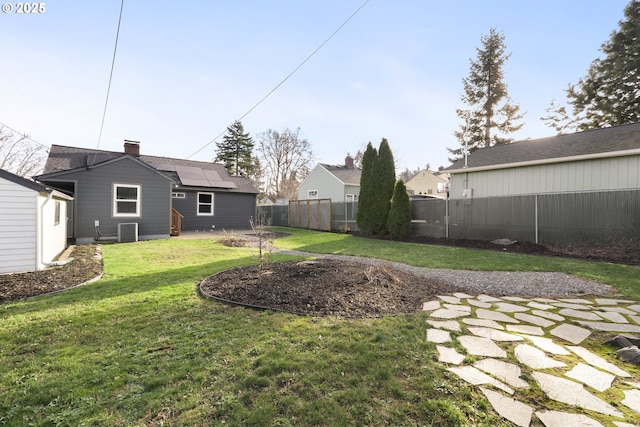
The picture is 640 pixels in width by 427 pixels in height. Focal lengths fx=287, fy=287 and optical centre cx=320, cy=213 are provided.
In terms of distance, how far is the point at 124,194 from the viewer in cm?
1148

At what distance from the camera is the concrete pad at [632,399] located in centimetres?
181

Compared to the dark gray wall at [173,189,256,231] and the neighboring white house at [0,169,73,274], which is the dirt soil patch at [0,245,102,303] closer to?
the neighboring white house at [0,169,73,274]

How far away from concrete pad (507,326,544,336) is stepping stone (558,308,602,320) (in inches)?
32.1

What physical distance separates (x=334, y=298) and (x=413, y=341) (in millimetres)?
1318

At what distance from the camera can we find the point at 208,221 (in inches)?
617

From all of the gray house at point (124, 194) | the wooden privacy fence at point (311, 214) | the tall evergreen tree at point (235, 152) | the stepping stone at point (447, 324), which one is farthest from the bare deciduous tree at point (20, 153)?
the stepping stone at point (447, 324)

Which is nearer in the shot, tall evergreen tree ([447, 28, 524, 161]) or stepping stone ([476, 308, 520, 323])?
stepping stone ([476, 308, 520, 323])

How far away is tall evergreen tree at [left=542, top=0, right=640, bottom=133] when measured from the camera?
15492 mm

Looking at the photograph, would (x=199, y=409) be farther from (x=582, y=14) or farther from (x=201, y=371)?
(x=582, y=14)

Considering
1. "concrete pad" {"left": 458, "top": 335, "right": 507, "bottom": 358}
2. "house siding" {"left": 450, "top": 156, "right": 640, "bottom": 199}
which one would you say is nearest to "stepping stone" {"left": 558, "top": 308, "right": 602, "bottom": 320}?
"concrete pad" {"left": 458, "top": 335, "right": 507, "bottom": 358}

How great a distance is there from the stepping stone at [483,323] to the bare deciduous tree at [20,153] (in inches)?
1094

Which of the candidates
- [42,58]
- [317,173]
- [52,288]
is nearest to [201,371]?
[52,288]

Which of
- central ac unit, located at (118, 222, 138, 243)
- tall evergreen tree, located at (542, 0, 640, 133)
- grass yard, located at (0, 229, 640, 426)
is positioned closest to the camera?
grass yard, located at (0, 229, 640, 426)

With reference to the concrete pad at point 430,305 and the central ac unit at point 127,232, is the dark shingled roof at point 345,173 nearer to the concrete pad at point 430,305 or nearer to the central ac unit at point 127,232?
the central ac unit at point 127,232
